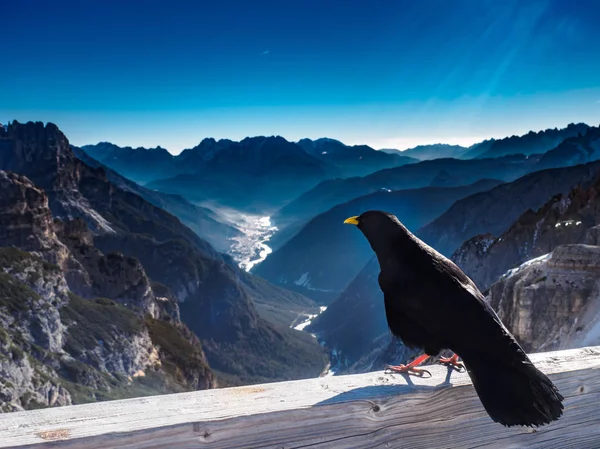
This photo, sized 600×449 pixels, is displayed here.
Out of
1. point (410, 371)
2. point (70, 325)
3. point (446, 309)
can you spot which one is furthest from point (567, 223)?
point (70, 325)

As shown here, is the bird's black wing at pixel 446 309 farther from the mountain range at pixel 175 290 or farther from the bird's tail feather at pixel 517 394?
the mountain range at pixel 175 290

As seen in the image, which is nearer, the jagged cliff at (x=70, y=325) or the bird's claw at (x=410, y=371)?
the bird's claw at (x=410, y=371)

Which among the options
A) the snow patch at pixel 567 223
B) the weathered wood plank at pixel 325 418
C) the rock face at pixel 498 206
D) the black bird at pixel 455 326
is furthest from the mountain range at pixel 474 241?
the weathered wood plank at pixel 325 418

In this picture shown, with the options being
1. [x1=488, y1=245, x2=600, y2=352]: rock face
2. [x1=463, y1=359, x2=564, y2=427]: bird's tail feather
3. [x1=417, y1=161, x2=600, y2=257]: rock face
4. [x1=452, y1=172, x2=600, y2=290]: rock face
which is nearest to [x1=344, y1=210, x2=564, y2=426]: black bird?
[x1=463, y1=359, x2=564, y2=427]: bird's tail feather

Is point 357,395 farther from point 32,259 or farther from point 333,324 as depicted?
point 333,324

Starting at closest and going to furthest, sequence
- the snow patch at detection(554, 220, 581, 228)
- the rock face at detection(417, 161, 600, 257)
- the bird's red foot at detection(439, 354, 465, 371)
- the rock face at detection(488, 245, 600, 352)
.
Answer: the bird's red foot at detection(439, 354, 465, 371) → the rock face at detection(488, 245, 600, 352) → the snow patch at detection(554, 220, 581, 228) → the rock face at detection(417, 161, 600, 257)

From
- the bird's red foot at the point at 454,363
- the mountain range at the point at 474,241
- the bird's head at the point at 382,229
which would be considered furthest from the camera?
the mountain range at the point at 474,241

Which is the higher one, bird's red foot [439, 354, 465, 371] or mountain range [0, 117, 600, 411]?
bird's red foot [439, 354, 465, 371]

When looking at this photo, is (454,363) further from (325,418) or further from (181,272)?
(181,272)

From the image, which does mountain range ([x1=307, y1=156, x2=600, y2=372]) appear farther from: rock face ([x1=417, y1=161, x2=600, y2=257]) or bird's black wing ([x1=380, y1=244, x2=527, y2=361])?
bird's black wing ([x1=380, y1=244, x2=527, y2=361])

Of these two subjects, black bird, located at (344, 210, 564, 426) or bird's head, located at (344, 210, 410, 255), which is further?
bird's head, located at (344, 210, 410, 255)
